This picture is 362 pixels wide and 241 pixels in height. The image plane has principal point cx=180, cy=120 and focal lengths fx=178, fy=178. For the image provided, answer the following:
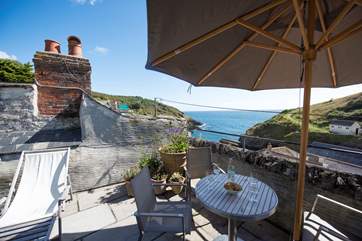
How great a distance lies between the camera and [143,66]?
74.2 inches

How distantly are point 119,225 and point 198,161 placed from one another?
1.53 metres

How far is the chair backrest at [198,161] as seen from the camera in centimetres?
310

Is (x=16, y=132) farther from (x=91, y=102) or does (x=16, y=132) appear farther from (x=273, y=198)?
(x=273, y=198)

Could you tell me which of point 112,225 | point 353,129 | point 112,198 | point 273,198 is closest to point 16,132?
point 112,198

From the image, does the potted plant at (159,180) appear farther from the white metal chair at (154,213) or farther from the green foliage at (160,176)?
the white metal chair at (154,213)

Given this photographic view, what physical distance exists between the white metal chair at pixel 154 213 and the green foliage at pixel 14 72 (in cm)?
468

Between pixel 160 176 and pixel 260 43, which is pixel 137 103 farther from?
pixel 260 43

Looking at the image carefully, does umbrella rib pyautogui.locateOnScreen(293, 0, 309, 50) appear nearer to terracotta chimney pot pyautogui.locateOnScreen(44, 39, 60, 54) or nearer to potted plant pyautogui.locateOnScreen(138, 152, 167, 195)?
potted plant pyautogui.locateOnScreen(138, 152, 167, 195)

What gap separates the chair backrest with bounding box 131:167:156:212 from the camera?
1.74 meters

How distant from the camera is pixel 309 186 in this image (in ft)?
7.02

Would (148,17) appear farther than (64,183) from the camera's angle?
No

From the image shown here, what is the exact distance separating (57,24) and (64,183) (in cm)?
475

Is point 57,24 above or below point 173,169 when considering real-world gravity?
above

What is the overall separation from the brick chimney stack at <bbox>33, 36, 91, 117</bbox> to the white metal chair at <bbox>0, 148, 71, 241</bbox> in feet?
3.48
